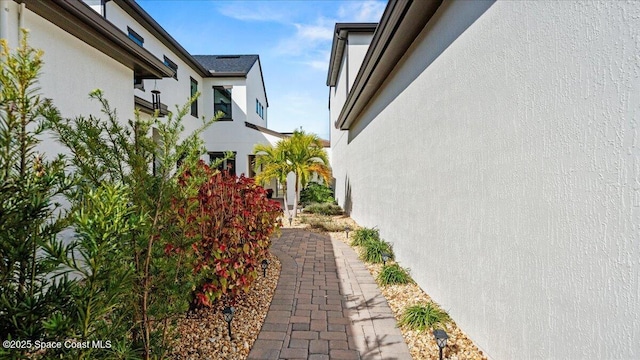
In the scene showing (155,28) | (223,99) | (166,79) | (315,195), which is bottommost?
(315,195)

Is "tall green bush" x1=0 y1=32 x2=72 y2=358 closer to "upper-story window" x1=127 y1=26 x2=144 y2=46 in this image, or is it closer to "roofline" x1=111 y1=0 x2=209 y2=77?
"roofline" x1=111 y1=0 x2=209 y2=77

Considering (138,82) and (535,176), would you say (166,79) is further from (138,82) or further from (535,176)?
(535,176)

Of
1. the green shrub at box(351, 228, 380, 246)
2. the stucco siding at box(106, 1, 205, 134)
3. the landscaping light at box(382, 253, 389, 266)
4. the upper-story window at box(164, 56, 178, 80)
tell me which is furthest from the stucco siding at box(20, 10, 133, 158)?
the upper-story window at box(164, 56, 178, 80)

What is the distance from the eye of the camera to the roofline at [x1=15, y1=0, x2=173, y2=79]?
3979 millimetres

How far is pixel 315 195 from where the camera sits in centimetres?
1533

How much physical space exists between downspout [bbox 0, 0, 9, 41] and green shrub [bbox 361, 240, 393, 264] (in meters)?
6.15

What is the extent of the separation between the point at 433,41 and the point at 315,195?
1136cm

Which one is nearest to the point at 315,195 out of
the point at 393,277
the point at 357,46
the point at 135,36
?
the point at 357,46

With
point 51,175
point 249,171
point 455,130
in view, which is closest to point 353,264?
point 455,130

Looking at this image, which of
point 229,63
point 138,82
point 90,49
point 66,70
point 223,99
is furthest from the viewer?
point 229,63

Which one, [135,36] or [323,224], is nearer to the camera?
[323,224]

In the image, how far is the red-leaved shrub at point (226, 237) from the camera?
3.69 m

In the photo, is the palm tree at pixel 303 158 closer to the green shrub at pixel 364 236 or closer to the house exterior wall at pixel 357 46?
the house exterior wall at pixel 357 46

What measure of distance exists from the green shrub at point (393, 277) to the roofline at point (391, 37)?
12.2ft
